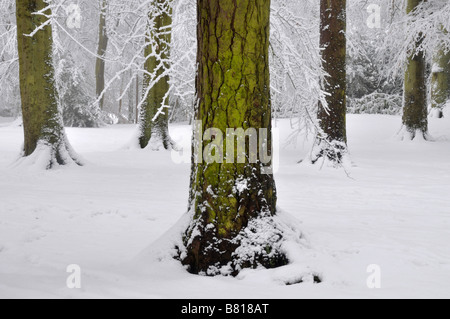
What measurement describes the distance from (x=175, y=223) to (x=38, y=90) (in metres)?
5.28

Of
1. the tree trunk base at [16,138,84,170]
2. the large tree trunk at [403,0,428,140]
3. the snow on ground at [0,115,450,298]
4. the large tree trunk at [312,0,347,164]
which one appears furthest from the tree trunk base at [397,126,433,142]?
the tree trunk base at [16,138,84,170]

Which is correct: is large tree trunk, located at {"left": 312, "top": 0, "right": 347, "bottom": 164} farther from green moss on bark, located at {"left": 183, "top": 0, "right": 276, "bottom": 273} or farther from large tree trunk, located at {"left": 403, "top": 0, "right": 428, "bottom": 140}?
green moss on bark, located at {"left": 183, "top": 0, "right": 276, "bottom": 273}

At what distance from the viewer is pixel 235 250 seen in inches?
115

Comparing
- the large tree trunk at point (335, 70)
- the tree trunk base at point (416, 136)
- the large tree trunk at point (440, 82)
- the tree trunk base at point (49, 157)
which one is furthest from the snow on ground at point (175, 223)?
the large tree trunk at point (440, 82)

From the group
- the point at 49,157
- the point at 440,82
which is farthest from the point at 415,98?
the point at 49,157

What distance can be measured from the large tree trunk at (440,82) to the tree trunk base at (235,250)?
42.9 ft

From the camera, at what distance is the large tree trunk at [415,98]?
11.3m

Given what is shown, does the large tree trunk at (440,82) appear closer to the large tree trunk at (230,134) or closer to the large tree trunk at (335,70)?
the large tree trunk at (335,70)

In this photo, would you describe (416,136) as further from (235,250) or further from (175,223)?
(235,250)

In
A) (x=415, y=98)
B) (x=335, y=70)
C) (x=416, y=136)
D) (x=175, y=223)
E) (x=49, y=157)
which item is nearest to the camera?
(x=175, y=223)

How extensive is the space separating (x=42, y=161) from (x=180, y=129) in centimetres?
943

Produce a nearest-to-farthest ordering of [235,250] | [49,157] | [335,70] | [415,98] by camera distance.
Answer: [235,250] → [49,157] → [335,70] → [415,98]
